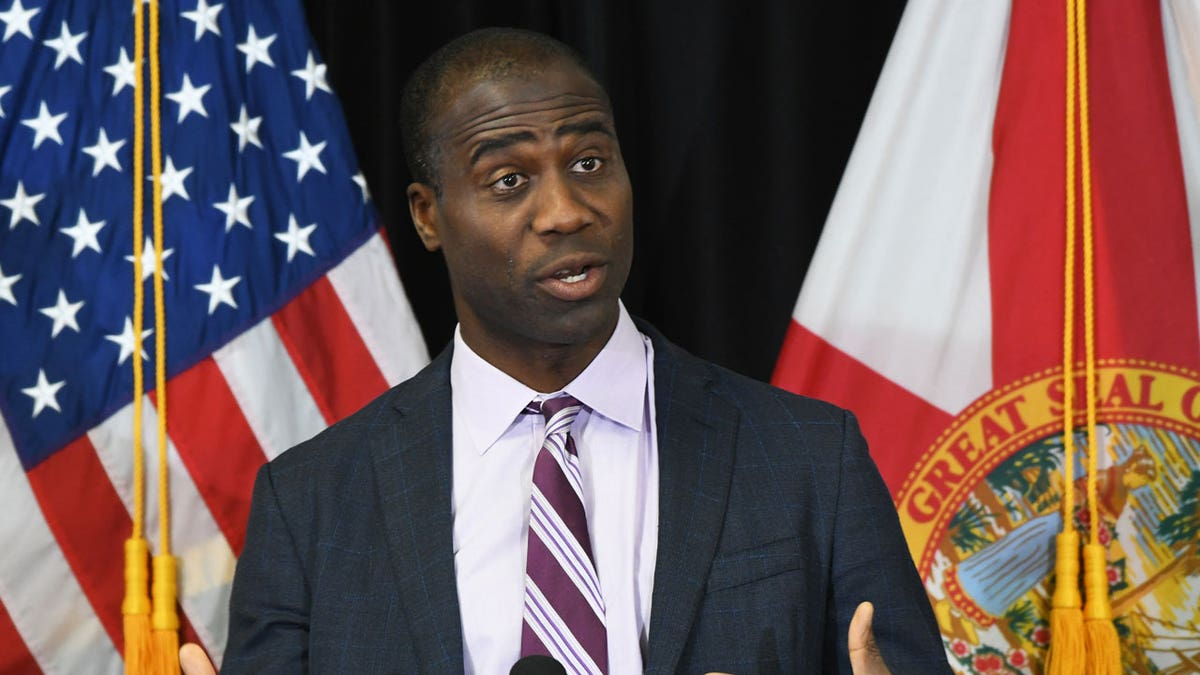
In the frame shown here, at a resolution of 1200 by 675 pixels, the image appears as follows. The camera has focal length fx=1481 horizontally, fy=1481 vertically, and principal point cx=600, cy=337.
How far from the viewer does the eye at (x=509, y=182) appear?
5.75ft

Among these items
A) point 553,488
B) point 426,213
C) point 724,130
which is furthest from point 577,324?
point 724,130

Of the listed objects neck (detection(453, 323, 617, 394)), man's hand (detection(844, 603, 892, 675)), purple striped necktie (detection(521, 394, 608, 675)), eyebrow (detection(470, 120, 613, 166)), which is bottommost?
man's hand (detection(844, 603, 892, 675))

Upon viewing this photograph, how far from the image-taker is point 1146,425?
2273mm

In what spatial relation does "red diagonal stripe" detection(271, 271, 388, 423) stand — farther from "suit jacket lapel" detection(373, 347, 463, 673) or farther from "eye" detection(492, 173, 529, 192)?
"eye" detection(492, 173, 529, 192)

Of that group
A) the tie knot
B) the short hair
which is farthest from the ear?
the tie knot

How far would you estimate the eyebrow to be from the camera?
1.73m

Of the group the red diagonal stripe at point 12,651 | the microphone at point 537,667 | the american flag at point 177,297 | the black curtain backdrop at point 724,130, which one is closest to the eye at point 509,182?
the microphone at point 537,667

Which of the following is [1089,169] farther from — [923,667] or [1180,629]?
[923,667]

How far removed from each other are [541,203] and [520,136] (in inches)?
3.3

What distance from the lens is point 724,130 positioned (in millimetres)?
Answer: 2652

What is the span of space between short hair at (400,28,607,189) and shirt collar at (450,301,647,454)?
0.26m

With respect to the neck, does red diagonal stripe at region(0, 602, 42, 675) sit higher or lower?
lower

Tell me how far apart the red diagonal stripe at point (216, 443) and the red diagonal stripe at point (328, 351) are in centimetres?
13

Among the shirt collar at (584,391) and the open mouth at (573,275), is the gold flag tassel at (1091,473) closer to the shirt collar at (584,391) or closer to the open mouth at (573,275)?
the shirt collar at (584,391)
